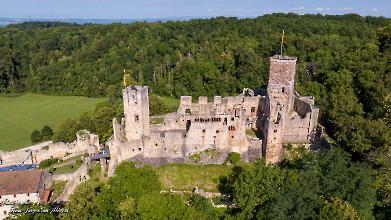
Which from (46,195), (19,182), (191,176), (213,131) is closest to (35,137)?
(19,182)

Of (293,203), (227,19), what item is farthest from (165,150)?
A: (227,19)

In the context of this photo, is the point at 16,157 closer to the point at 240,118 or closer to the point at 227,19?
the point at 240,118

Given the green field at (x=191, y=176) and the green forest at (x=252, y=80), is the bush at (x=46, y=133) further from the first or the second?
the green field at (x=191, y=176)

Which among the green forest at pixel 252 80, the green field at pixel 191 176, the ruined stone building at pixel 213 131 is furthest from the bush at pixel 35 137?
the green field at pixel 191 176

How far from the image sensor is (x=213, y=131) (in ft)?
102

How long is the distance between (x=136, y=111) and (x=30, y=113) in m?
46.8

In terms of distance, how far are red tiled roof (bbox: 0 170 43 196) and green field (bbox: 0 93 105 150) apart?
20033 mm

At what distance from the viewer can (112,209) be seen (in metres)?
27.8

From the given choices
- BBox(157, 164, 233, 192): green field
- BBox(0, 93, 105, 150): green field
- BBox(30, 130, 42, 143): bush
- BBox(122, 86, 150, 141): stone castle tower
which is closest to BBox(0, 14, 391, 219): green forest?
BBox(157, 164, 233, 192): green field

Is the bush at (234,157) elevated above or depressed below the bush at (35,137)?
above

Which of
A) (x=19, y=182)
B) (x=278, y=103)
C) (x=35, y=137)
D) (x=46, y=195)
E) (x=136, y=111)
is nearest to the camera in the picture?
(x=136, y=111)

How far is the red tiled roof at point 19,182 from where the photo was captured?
33.5 meters

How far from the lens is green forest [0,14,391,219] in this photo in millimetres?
26547

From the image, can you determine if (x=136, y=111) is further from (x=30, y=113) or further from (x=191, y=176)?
(x=30, y=113)
